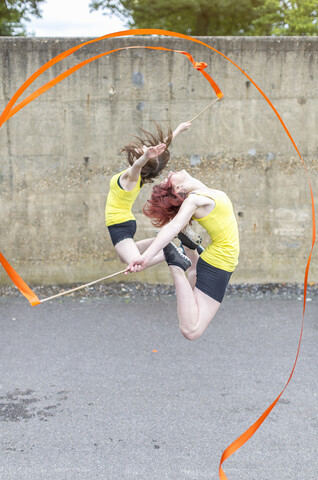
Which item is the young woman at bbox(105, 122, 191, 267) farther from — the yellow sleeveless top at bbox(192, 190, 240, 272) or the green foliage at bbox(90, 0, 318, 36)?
the green foliage at bbox(90, 0, 318, 36)

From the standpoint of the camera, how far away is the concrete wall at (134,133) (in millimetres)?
7477

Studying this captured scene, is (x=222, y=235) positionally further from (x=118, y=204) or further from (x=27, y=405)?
(x=27, y=405)

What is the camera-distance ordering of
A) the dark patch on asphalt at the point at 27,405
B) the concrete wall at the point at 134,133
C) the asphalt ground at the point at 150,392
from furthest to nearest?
the concrete wall at the point at 134,133, the dark patch on asphalt at the point at 27,405, the asphalt ground at the point at 150,392

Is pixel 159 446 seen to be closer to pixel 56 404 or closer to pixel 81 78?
pixel 56 404

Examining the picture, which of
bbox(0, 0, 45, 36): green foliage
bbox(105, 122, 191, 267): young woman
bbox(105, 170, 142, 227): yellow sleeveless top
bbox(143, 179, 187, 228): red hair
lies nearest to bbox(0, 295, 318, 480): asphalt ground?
bbox(105, 122, 191, 267): young woman

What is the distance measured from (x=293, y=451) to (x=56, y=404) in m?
1.89

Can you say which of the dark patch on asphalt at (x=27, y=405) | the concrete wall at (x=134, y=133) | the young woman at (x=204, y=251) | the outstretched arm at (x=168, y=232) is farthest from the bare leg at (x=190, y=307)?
the concrete wall at (x=134, y=133)

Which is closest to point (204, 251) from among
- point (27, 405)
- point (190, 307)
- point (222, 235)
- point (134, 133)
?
point (222, 235)

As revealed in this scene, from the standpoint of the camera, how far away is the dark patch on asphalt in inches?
181

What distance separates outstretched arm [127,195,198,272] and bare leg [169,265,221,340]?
26 centimetres

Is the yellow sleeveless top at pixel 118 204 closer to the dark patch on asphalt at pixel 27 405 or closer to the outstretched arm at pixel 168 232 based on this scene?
the outstretched arm at pixel 168 232

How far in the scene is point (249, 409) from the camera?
15.5 ft

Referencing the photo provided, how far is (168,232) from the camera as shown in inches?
151

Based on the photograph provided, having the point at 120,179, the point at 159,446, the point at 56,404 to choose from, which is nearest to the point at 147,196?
the point at 120,179
